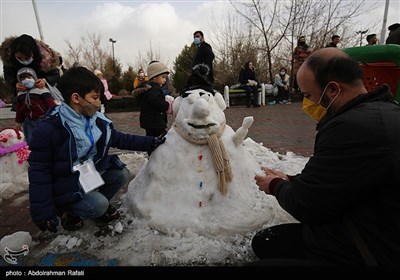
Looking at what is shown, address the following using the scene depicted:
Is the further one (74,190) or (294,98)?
(294,98)

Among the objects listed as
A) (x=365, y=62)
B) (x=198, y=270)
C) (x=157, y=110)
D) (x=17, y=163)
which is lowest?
(x=17, y=163)

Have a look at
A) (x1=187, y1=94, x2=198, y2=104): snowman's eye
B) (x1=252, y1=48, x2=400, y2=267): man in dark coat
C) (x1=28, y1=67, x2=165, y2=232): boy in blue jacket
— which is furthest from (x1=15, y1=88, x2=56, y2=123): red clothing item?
(x1=252, y1=48, x2=400, y2=267): man in dark coat

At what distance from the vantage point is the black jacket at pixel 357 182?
1.18m

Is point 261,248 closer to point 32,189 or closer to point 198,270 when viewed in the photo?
point 198,270

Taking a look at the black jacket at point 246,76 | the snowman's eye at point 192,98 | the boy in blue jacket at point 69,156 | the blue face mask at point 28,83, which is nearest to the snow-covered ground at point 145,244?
the boy in blue jacket at point 69,156

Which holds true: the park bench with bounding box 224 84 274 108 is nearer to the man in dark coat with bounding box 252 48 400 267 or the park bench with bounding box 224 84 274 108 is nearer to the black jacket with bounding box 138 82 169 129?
the black jacket with bounding box 138 82 169 129

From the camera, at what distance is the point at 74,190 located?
230cm

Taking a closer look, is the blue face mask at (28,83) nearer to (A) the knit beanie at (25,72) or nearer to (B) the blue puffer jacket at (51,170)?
(A) the knit beanie at (25,72)

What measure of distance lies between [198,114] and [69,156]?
1061mm

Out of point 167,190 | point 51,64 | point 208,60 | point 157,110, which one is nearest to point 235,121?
point 208,60

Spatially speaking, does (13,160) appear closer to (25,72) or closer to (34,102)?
(34,102)

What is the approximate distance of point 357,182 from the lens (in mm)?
1212

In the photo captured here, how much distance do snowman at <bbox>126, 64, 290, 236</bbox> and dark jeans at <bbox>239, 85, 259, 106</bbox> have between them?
28.1ft

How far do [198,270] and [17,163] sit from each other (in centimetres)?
332
